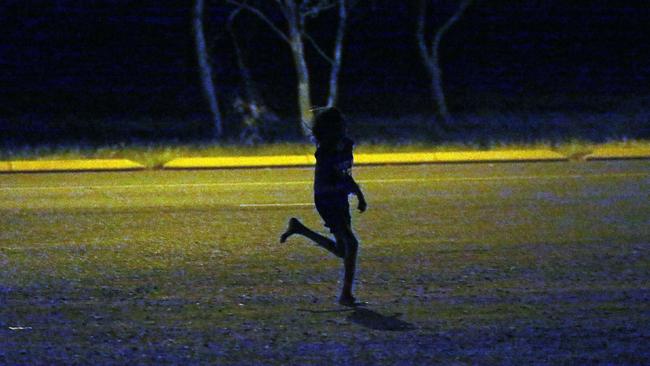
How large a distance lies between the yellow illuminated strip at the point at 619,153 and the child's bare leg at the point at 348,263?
440 inches

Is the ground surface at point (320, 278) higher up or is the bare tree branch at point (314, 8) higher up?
the bare tree branch at point (314, 8)

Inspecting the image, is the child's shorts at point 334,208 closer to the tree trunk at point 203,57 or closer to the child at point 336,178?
the child at point 336,178

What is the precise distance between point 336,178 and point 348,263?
63cm

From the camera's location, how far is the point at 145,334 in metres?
7.09

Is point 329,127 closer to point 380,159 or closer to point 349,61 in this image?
point 380,159

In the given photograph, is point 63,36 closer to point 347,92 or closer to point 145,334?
point 347,92

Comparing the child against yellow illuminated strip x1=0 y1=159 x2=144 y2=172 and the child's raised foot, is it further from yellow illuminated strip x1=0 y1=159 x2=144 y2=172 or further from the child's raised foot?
yellow illuminated strip x1=0 y1=159 x2=144 y2=172

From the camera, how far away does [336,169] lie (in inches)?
297

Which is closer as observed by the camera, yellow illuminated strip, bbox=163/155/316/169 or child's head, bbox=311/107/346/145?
child's head, bbox=311/107/346/145

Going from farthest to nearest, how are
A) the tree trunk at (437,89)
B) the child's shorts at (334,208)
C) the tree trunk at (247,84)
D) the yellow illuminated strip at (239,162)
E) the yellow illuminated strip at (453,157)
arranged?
the tree trunk at (437,89) < the tree trunk at (247,84) < the yellow illuminated strip at (453,157) < the yellow illuminated strip at (239,162) < the child's shorts at (334,208)

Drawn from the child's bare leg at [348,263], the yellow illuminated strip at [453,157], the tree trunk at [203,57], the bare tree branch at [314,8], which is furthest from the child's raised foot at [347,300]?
the tree trunk at [203,57]

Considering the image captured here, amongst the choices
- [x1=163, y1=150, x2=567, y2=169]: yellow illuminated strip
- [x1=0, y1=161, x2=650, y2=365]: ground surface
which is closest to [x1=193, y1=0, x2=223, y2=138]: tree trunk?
[x1=163, y1=150, x2=567, y2=169]: yellow illuminated strip

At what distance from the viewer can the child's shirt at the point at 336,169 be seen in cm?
755

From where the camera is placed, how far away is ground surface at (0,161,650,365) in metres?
6.80
